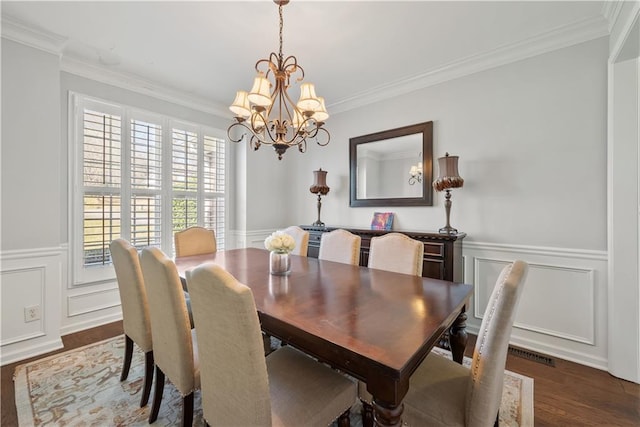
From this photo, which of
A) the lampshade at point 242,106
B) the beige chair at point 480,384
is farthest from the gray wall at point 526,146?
the lampshade at point 242,106

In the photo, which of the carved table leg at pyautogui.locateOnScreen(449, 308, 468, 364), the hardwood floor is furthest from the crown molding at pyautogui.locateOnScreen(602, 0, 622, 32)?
the hardwood floor

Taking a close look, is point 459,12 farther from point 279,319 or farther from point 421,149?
point 279,319

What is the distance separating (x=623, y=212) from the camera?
1.94 m

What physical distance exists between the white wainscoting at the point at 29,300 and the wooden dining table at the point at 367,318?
1397mm

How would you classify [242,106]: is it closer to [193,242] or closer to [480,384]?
[193,242]

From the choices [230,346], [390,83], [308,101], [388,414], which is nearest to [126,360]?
[230,346]

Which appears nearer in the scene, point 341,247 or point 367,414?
point 367,414

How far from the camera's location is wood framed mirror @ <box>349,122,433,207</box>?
2.97 m

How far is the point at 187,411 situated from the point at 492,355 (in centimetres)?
137

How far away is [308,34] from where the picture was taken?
2.25m

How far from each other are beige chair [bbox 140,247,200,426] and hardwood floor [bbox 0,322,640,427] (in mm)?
1120

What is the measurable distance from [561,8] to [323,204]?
9.64 feet

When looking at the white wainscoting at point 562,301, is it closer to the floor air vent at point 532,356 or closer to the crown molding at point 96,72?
the floor air vent at point 532,356

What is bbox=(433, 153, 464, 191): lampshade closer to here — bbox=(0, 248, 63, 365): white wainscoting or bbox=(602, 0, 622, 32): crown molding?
bbox=(602, 0, 622, 32): crown molding
